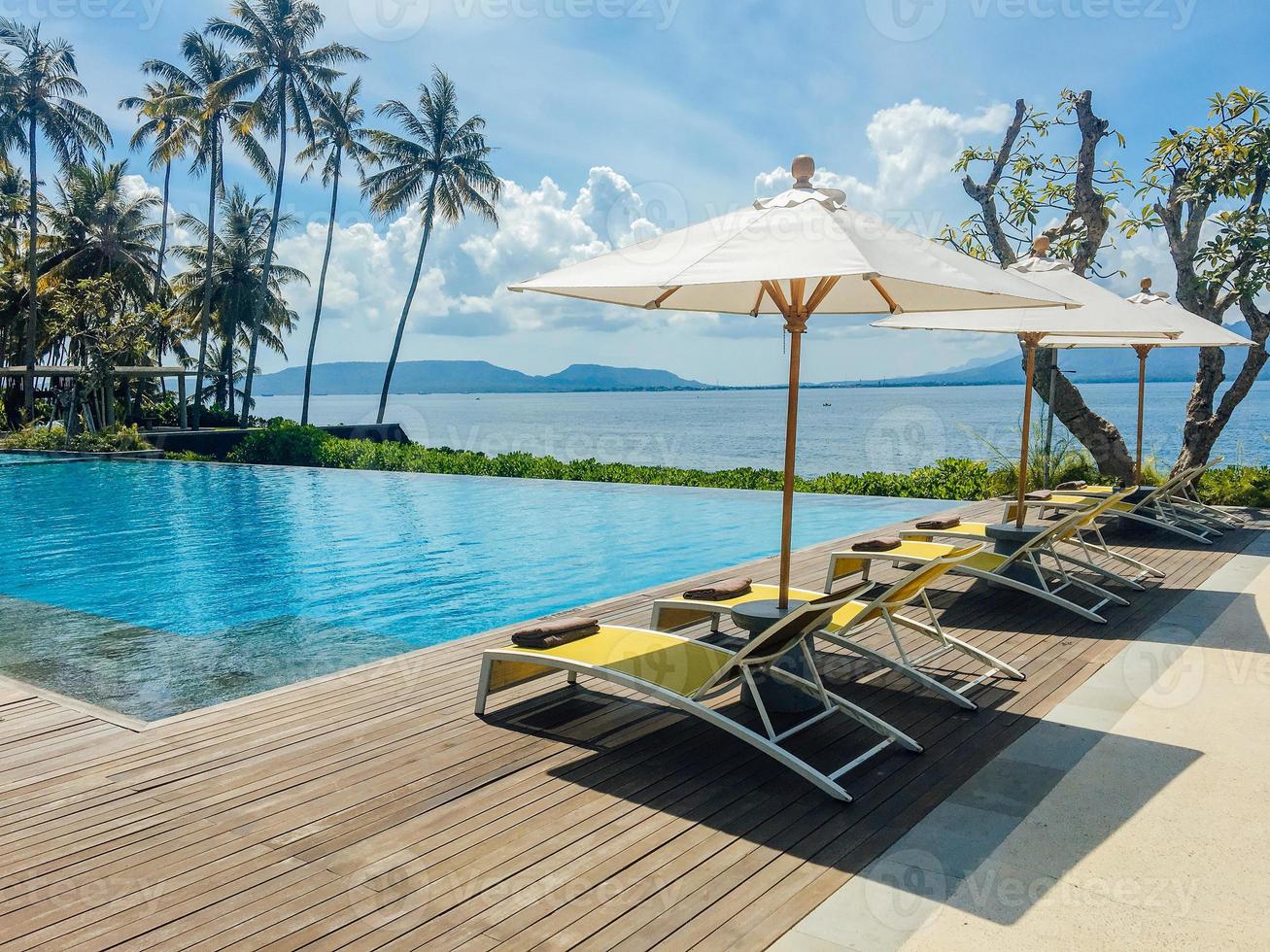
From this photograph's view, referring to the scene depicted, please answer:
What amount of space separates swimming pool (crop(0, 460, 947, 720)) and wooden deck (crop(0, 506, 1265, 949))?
1787 mm

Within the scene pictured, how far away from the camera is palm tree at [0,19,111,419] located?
28.8 m

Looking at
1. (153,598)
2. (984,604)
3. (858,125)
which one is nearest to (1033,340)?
(984,604)

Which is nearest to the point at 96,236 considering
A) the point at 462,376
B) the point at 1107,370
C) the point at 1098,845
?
the point at 1098,845

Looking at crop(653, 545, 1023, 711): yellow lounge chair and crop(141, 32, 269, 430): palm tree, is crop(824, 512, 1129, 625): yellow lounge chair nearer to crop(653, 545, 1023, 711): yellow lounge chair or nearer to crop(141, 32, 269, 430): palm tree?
crop(653, 545, 1023, 711): yellow lounge chair

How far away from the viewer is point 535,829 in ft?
10.8

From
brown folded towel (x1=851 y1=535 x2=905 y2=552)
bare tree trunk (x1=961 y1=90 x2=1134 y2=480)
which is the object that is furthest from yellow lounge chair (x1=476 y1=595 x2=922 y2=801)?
bare tree trunk (x1=961 y1=90 x2=1134 y2=480)

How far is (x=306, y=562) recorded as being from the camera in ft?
34.4

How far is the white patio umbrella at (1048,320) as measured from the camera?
6.53 m

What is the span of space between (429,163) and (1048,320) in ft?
92.2

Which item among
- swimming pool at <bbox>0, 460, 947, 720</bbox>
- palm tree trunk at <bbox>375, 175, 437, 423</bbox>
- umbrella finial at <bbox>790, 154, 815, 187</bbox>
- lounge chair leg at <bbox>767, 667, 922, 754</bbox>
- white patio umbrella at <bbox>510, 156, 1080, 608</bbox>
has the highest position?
palm tree trunk at <bbox>375, 175, 437, 423</bbox>

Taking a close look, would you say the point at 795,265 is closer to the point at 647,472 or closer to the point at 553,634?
the point at 553,634

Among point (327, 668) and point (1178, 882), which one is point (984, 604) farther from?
point (327, 668)

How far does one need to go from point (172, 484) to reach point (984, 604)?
1572 centimetres

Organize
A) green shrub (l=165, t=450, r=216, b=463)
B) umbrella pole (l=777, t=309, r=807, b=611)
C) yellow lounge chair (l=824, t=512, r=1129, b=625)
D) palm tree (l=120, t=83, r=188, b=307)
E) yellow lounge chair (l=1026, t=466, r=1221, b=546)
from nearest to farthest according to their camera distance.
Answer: umbrella pole (l=777, t=309, r=807, b=611) → yellow lounge chair (l=824, t=512, r=1129, b=625) → yellow lounge chair (l=1026, t=466, r=1221, b=546) → green shrub (l=165, t=450, r=216, b=463) → palm tree (l=120, t=83, r=188, b=307)
